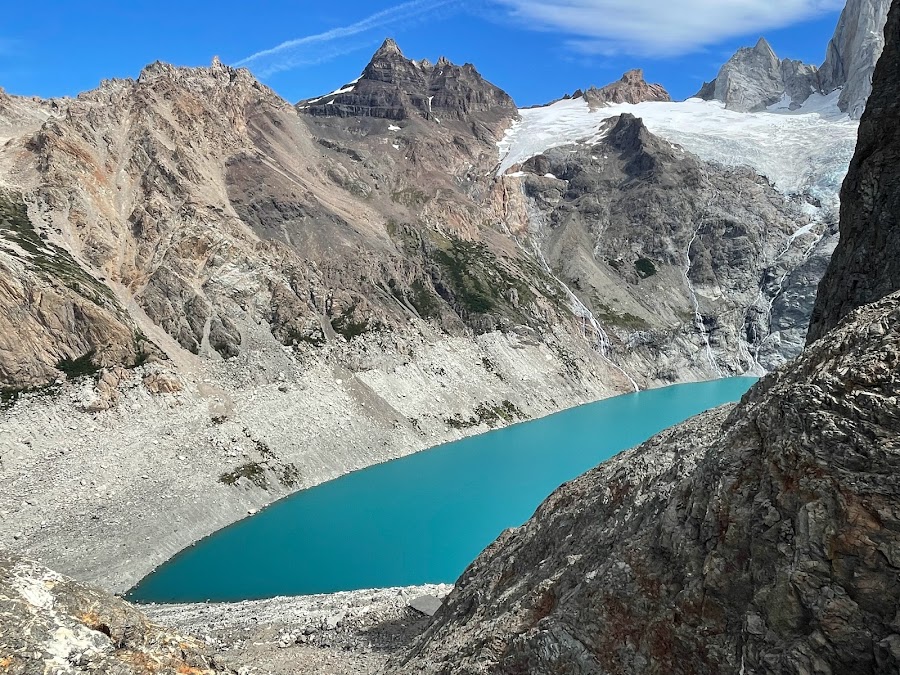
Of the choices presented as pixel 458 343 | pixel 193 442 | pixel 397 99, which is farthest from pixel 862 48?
pixel 193 442

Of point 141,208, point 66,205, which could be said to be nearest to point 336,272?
point 141,208

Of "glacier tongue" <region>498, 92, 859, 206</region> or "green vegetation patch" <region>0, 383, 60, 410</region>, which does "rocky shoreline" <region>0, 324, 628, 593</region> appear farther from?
"glacier tongue" <region>498, 92, 859, 206</region>

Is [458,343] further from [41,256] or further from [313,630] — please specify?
[313,630]

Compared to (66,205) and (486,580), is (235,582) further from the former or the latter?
(66,205)

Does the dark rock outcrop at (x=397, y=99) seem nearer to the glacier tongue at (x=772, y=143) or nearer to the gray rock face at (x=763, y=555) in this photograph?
the glacier tongue at (x=772, y=143)

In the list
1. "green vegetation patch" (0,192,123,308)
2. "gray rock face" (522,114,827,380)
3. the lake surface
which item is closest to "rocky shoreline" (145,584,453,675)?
the lake surface

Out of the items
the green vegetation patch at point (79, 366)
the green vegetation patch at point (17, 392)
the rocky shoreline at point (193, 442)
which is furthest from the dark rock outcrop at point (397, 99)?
the green vegetation patch at point (17, 392)
